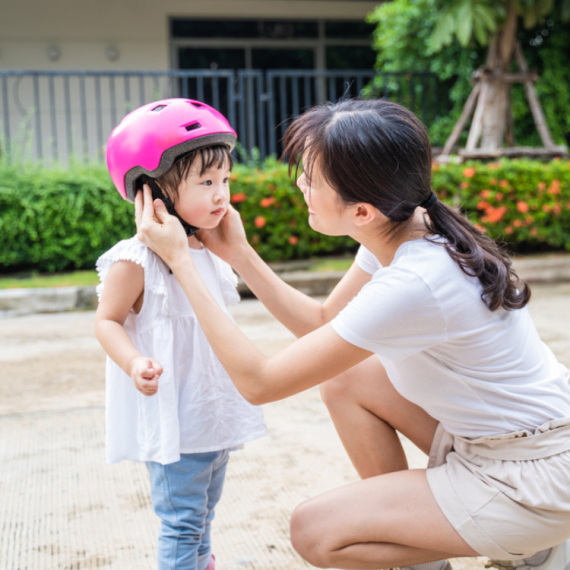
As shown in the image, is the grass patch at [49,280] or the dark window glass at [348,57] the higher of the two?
the dark window glass at [348,57]

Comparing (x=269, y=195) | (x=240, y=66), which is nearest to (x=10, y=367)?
(x=269, y=195)

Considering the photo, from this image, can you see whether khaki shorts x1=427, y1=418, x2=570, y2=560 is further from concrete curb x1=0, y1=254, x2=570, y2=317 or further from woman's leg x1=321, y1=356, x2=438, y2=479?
concrete curb x1=0, y1=254, x2=570, y2=317

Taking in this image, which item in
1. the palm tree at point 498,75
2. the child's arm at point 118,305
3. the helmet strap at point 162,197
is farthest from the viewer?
the palm tree at point 498,75

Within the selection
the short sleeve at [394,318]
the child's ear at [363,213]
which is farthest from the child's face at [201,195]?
the short sleeve at [394,318]

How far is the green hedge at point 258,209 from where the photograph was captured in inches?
241

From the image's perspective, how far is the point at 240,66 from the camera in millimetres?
9922

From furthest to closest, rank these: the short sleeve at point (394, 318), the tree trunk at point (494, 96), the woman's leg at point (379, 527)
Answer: the tree trunk at point (494, 96) → the woman's leg at point (379, 527) → the short sleeve at point (394, 318)

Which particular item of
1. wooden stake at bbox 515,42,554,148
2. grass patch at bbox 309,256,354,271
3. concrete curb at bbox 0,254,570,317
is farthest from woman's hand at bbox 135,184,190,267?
wooden stake at bbox 515,42,554,148

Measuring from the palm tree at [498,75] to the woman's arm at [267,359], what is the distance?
610 centimetres

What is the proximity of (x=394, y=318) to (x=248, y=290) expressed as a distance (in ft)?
15.5

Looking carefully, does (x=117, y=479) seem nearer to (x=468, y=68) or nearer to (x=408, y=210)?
(x=408, y=210)

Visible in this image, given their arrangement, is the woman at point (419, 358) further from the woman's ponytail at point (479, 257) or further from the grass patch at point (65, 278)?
the grass patch at point (65, 278)

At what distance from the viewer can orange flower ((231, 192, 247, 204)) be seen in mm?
6148

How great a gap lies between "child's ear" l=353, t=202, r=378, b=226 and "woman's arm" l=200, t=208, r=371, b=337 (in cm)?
44
